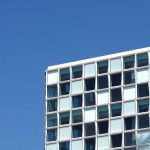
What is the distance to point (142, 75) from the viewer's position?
457 ft

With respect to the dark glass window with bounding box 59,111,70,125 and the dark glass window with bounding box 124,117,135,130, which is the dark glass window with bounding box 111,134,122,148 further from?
the dark glass window with bounding box 59,111,70,125

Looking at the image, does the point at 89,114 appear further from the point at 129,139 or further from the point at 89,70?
the point at 129,139

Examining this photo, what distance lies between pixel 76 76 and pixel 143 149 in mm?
16602

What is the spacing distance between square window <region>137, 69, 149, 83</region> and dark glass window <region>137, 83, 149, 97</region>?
726 mm

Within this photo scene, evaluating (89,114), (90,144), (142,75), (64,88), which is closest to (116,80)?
(142,75)

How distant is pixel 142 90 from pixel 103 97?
20.7ft

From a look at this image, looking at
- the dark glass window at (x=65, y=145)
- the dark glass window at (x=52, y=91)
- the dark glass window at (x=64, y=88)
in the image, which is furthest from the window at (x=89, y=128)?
the dark glass window at (x=52, y=91)

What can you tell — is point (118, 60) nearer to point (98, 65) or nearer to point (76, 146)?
point (98, 65)

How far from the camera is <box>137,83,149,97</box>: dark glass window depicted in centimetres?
13855

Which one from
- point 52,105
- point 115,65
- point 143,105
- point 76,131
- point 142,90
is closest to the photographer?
point 143,105

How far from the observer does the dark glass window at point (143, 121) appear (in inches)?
5399

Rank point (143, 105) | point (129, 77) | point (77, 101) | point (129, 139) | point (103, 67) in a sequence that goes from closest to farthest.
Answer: point (129, 139)
point (143, 105)
point (129, 77)
point (103, 67)
point (77, 101)

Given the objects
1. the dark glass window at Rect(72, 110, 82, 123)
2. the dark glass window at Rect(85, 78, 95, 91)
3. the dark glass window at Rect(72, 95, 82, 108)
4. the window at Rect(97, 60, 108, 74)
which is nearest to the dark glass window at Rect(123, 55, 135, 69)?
the window at Rect(97, 60, 108, 74)

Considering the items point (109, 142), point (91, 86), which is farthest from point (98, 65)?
point (109, 142)
